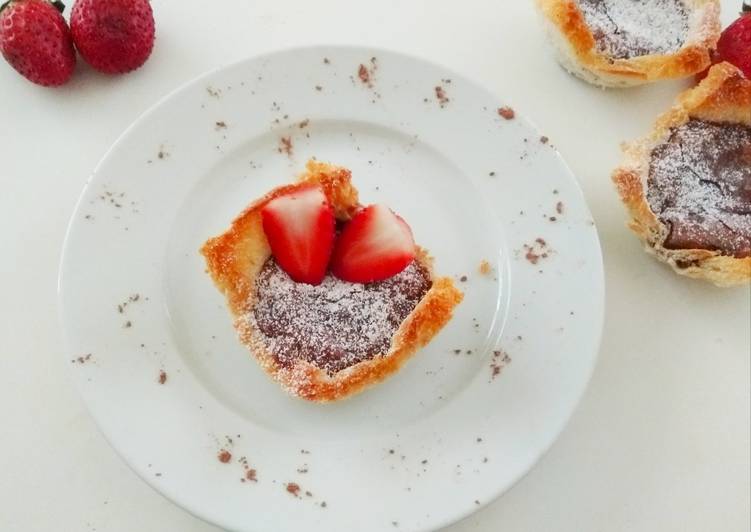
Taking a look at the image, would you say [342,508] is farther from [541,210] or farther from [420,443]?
[541,210]

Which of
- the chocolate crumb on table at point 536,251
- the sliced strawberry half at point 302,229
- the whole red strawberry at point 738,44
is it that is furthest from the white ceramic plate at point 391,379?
the whole red strawberry at point 738,44

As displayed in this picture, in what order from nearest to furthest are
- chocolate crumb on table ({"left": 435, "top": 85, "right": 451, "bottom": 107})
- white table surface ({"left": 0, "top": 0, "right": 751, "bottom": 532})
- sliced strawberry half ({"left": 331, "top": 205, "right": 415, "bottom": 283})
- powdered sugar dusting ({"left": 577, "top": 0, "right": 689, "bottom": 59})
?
1. sliced strawberry half ({"left": 331, "top": 205, "right": 415, "bottom": 283})
2. white table surface ({"left": 0, "top": 0, "right": 751, "bottom": 532})
3. chocolate crumb on table ({"left": 435, "top": 85, "right": 451, "bottom": 107})
4. powdered sugar dusting ({"left": 577, "top": 0, "right": 689, "bottom": 59})

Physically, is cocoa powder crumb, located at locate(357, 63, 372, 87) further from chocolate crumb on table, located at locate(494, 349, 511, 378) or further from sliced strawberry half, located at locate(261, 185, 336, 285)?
chocolate crumb on table, located at locate(494, 349, 511, 378)

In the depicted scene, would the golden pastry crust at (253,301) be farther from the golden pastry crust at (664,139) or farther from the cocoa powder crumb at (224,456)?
the golden pastry crust at (664,139)

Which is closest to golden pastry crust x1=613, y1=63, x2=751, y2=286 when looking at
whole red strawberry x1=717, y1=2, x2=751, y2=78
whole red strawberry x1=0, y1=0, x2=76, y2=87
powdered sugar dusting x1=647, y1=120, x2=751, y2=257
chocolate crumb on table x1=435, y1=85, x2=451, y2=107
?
powdered sugar dusting x1=647, y1=120, x2=751, y2=257

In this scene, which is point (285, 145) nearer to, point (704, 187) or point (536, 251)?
point (536, 251)

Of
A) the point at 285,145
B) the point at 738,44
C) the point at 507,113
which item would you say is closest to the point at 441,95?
the point at 507,113

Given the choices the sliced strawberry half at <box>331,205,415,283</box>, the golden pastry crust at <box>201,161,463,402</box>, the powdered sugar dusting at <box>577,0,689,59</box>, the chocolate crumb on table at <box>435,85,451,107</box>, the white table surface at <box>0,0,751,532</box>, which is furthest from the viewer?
the powdered sugar dusting at <box>577,0,689,59</box>
